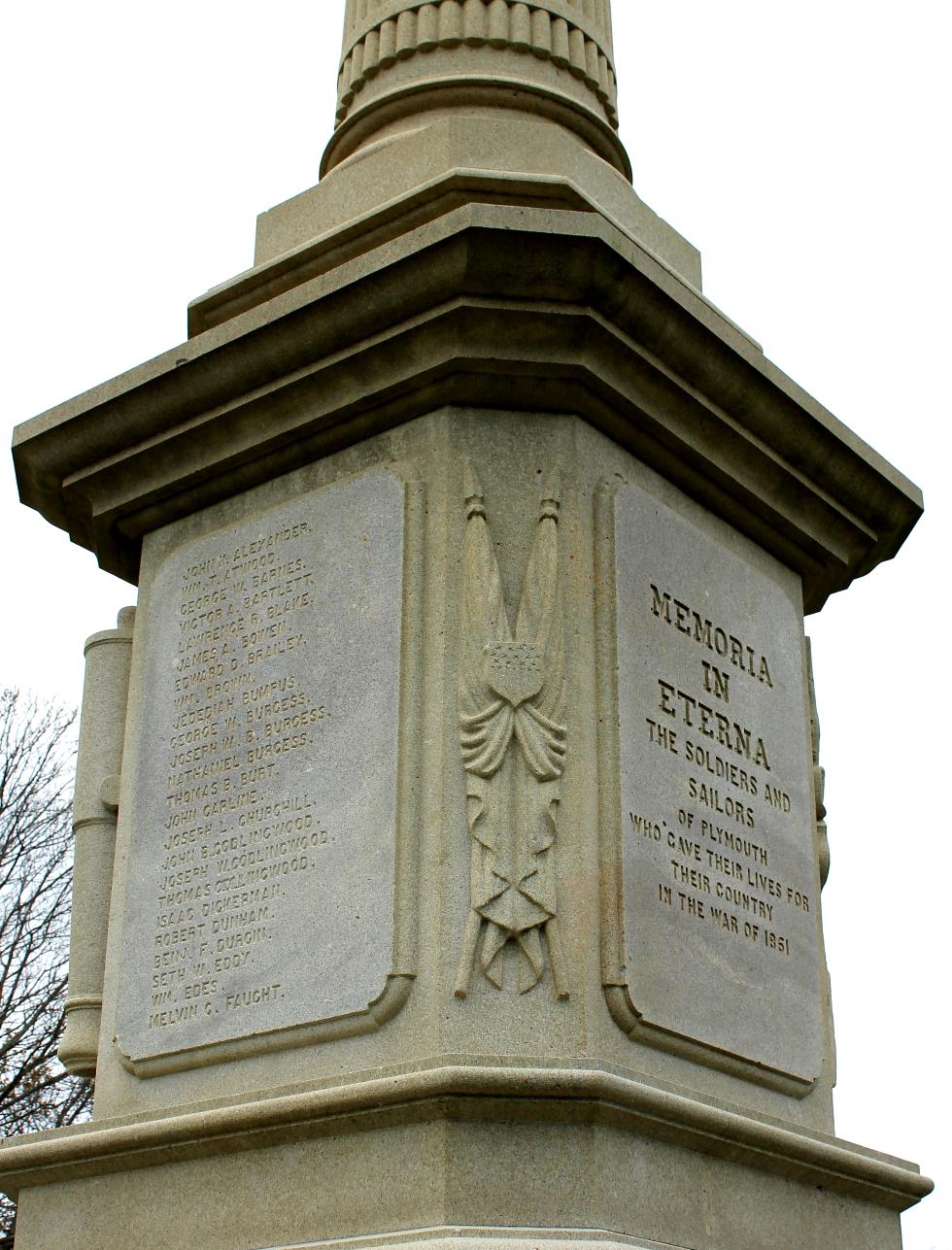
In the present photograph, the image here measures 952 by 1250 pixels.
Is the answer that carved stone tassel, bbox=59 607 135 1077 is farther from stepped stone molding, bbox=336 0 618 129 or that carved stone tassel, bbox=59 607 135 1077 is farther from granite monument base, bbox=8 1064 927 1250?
stepped stone molding, bbox=336 0 618 129

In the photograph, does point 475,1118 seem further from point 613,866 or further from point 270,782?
point 270,782

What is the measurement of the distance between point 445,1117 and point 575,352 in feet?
9.81

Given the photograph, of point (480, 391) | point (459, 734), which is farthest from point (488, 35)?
point (459, 734)

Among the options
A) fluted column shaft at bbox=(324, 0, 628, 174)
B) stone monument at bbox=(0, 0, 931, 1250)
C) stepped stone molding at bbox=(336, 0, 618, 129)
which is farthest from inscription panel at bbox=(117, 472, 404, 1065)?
stepped stone molding at bbox=(336, 0, 618, 129)

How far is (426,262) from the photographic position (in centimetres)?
667

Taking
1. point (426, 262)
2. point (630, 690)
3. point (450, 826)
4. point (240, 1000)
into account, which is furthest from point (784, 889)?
point (426, 262)

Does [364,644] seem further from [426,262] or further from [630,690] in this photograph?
[426,262]

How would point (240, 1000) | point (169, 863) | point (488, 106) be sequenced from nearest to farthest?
point (240, 1000) → point (169, 863) → point (488, 106)

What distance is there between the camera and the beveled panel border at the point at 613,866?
604 centimetres

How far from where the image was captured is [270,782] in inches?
268

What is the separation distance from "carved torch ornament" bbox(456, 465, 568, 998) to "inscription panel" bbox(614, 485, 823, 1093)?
0.33 m

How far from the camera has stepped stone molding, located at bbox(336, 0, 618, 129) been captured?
8.25 meters

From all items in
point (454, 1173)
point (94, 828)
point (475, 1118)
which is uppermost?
point (94, 828)

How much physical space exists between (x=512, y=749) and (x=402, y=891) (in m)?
0.65
